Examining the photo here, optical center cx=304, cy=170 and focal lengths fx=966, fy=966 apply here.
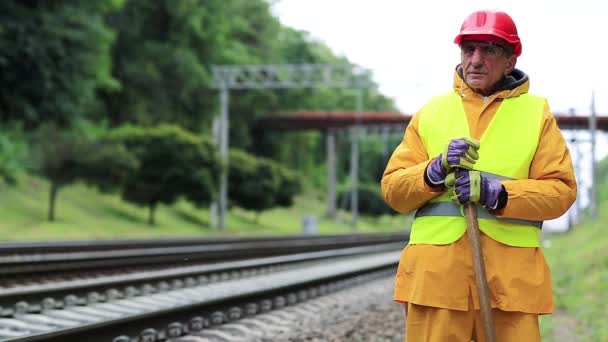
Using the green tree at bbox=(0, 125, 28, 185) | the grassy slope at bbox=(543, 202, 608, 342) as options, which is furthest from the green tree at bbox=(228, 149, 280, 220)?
the grassy slope at bbox=(543, 202, 608, 342)

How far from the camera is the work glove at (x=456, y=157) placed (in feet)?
11.8

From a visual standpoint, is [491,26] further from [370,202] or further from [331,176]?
[370,202]

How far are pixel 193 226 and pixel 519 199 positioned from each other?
43194 millimetres

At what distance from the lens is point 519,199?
143 inches

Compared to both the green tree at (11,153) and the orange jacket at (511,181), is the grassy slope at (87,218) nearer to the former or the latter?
the green tree at (11,153)

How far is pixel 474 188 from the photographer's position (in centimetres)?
363

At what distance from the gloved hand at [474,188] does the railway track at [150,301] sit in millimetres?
3558

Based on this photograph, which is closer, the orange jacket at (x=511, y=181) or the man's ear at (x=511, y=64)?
the orange jacket at (x=511, y=181)

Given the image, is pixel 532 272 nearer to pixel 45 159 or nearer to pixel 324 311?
pixel 324 311

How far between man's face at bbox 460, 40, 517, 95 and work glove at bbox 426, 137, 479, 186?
32cm

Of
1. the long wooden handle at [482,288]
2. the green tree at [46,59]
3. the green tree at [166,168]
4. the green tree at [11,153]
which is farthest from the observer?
the green tree at [166,168]

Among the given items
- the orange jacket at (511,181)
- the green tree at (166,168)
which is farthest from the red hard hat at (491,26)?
the green tree at (166,168)

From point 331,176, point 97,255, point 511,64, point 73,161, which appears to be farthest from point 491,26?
point 331,176

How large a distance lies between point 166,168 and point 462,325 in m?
39.8
